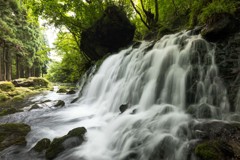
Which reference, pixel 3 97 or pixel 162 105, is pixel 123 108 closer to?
pixel 162 105

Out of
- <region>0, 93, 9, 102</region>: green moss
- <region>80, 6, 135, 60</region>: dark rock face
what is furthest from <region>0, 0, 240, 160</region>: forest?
<region>0, 93, 9, 102</region>: green moss

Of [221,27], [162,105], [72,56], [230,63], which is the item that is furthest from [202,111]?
[72,56]

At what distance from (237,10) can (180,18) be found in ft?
22.9

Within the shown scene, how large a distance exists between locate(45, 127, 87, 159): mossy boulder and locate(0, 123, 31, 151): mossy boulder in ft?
3.76

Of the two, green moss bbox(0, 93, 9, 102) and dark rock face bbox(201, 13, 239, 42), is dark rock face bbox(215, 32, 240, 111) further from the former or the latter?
green moss bbox(0, 93, 9, 102)

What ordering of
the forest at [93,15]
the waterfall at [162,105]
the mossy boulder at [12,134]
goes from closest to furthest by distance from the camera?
the waterfall at [162,105]
the mossy boulder at [12,134]
the forest at [93,15]

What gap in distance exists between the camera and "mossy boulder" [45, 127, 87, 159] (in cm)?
525

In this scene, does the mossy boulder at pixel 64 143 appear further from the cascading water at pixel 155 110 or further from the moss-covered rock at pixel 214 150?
the moss-covered rock at pixel 214 150

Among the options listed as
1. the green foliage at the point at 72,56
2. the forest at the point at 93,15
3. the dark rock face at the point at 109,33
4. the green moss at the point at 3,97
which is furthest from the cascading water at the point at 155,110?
the green foliage at the point at 72,56

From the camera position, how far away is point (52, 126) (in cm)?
764

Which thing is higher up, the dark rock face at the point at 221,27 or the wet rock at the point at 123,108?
the dark rock face at the point at 221,27

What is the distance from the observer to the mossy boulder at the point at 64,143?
5246 mm

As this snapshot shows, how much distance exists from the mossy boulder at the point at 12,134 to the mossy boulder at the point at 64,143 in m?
1.15

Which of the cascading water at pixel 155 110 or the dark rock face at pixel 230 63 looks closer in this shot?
the cascading water at pixel 155 110
